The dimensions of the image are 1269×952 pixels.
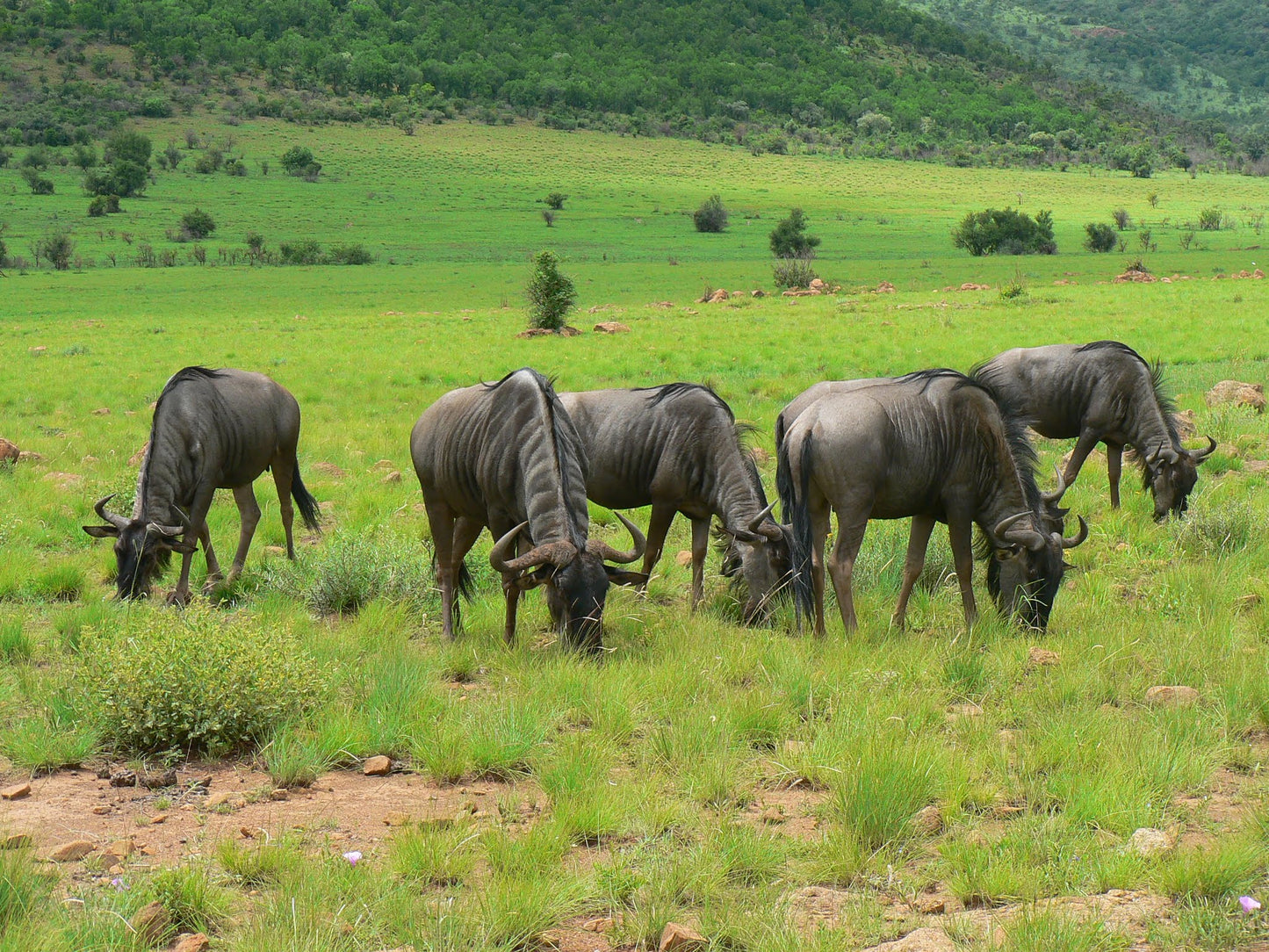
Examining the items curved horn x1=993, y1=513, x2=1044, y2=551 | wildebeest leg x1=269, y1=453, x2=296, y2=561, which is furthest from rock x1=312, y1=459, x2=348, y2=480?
curved horn x1=993, y1=513, x2=1044, y2=551

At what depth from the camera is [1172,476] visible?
11.5m

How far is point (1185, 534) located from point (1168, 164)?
5639 inches

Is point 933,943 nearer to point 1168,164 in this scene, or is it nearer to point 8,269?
point 8,269

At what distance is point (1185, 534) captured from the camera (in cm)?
995

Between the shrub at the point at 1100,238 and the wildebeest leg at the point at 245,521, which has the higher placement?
the shrub at the point at 1100,238

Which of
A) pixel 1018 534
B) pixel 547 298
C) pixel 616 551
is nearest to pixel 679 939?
pixel 616 551

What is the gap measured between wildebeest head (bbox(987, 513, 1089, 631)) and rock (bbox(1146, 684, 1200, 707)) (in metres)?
1.48

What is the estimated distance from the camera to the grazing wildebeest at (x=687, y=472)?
28.3ft

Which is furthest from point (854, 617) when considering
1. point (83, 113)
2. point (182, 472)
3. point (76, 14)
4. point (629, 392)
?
point (76, 14)

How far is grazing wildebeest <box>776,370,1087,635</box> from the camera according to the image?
25.6 feet

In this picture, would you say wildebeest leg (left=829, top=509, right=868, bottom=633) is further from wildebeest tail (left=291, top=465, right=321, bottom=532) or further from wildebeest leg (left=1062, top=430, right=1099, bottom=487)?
wildebeest tail (left=291, top=465, right=321, bottom=532)

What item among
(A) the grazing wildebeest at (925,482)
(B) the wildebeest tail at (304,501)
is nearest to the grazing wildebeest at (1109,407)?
(A) the grazing wildebeest at (925,482)

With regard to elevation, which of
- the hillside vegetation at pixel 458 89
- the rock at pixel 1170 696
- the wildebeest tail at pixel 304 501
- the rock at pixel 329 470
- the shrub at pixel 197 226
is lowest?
the shrub at pixel 197 226

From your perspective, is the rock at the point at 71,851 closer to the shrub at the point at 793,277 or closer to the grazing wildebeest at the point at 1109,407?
the grazing wildebeest at the point at 1109,407
